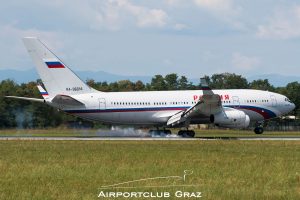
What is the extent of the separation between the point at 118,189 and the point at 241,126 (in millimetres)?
39417

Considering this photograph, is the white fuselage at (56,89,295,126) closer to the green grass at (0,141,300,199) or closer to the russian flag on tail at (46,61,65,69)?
the russian flag on tail at (46,61,65,69)

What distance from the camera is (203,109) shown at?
199 feet

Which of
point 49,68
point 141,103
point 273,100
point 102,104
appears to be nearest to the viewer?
point 49,68

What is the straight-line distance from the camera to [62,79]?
197 ft

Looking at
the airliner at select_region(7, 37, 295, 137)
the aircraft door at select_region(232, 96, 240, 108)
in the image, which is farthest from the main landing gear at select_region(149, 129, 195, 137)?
the aircraft door at select_region(232, 96, 240, 108)

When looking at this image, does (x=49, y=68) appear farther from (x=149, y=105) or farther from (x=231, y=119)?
(x=231, y=119)

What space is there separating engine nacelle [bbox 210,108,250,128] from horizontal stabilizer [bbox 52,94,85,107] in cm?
1202

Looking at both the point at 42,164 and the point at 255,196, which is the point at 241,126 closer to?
the point at 42,164

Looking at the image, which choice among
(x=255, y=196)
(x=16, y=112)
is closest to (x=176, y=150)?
(x=255, y=196)

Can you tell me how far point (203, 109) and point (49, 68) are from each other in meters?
13.7

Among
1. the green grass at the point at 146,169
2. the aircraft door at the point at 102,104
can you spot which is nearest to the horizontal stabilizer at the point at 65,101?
the aircraft door at the point at 102,104

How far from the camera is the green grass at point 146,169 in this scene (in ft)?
72.2

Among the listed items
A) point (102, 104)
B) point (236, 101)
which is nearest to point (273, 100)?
point (236, 101)

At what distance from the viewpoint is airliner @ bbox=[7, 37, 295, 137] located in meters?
59.3
